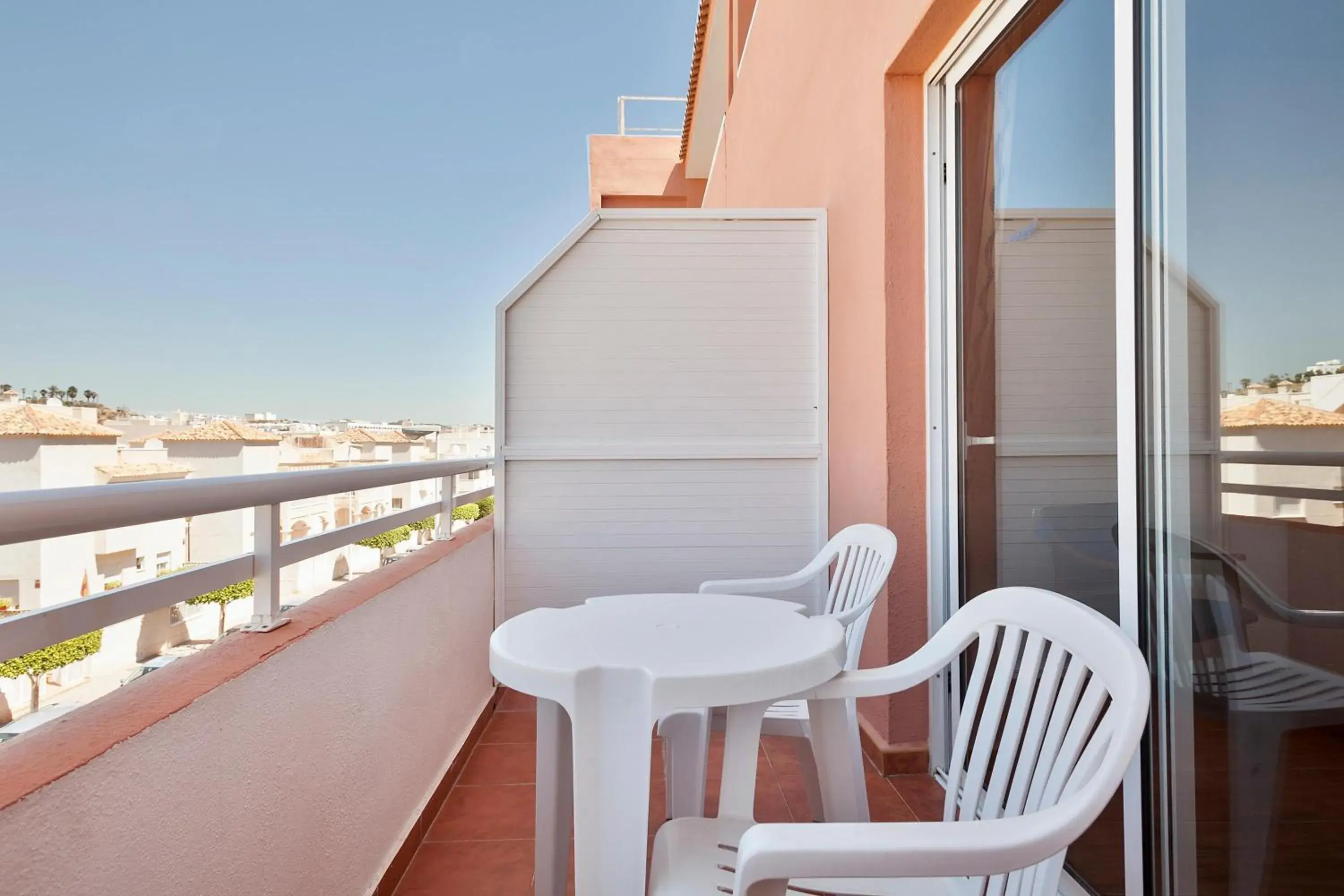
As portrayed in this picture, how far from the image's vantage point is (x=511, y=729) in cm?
335

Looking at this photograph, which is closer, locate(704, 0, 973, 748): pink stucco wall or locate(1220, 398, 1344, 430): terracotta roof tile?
locate(1220, 398, 1344, 430): terracotta roof tile

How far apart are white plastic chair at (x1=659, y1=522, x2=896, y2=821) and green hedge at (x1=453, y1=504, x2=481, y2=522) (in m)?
1.23

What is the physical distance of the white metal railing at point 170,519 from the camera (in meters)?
0.81

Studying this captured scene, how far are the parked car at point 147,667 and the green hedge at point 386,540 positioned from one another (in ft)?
2.22

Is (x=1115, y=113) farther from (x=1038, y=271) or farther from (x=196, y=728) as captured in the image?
(x=196, y=728)

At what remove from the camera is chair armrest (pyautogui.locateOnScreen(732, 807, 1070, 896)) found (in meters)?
0.94

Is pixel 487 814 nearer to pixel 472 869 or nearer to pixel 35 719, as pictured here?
pixel 472 869

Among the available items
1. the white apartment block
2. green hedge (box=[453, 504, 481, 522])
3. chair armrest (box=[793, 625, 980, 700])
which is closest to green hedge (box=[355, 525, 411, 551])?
the white apartment block

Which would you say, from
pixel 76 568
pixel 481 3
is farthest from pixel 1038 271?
pixel 481 3

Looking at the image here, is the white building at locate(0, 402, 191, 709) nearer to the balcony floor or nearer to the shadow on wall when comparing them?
the shadow on wall

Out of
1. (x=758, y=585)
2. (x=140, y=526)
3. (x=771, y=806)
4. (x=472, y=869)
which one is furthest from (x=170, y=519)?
(x=771, y=806)

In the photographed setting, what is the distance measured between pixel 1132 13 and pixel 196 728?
1972 millimetres

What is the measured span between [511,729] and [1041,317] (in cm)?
248

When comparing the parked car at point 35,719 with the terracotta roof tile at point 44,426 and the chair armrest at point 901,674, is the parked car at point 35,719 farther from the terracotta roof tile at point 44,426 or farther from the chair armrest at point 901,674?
the chair armrest at point 901,674
